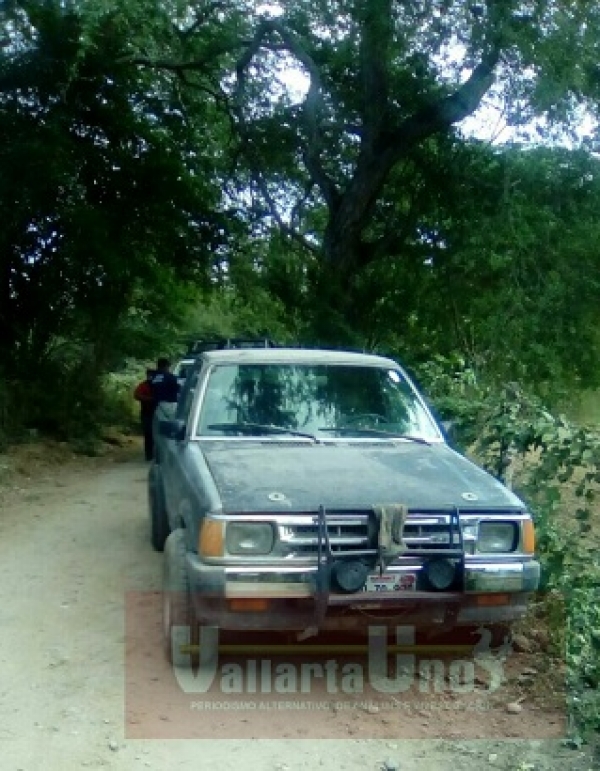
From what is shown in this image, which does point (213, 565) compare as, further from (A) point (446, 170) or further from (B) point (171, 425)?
(A) point (446, 170)

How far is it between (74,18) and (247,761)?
1290 centimetres

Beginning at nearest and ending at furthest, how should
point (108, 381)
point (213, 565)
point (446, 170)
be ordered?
point (213, 565)
point (446, 170)
point (108, 381)

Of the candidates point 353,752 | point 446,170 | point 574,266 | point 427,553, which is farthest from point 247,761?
point 446,170

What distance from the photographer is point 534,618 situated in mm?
6906

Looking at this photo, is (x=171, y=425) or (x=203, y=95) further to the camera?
(x=203, y=95)

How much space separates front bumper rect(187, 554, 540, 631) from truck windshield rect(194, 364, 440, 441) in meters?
1.55

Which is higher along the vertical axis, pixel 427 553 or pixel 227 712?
pixel 427 553

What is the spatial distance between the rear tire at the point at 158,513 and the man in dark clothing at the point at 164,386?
15.5ft

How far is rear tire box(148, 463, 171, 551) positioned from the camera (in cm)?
886

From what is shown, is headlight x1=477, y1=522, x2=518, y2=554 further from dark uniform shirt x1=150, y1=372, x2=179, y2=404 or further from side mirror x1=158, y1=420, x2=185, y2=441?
dark uniform shirt x1=150, y1=372, x2=179, y2=404

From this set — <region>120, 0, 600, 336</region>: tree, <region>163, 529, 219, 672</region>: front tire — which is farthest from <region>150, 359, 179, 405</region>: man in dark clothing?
<region>163, 529, 219, 672</region>: front tire

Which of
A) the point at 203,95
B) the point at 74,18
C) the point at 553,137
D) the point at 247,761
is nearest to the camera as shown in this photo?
the point at 247,761

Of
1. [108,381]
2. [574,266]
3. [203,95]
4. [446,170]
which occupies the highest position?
[203,95]

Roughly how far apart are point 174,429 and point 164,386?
766 cm
